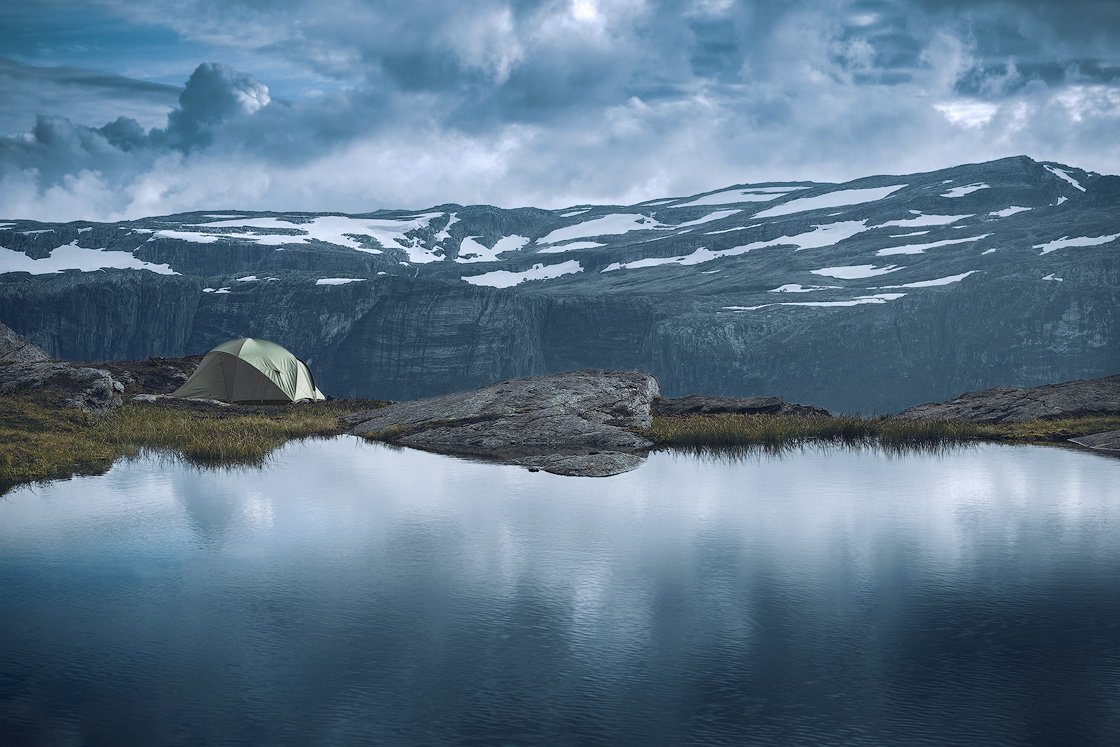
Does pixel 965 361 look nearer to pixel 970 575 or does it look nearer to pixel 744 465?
pixel 744 465

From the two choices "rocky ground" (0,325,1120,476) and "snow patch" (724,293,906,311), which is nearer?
"rocky ground" (0,325,1120,476)

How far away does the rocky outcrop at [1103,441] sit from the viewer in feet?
84.3

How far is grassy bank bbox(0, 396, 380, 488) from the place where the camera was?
75.6ft

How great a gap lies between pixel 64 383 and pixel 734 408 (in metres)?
22.5

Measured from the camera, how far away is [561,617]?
11.4 meters

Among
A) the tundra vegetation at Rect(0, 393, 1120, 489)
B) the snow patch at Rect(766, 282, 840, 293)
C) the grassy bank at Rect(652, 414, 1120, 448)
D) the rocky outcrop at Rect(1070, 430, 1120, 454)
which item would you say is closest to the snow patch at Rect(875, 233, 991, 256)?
the snow patch at Rect(766, 282, 840, 293)

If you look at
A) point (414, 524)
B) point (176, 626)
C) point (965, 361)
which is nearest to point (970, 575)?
point (414, 524)

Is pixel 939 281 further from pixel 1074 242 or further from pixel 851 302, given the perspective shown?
pixel 1074 242

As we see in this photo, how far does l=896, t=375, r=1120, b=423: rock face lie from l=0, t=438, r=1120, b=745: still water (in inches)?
515

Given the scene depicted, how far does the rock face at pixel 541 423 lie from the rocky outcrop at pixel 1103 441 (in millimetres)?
11352

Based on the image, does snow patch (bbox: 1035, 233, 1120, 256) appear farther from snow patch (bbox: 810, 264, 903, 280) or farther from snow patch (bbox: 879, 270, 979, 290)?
snow patch (bbox: 810, 264, 903, 280)

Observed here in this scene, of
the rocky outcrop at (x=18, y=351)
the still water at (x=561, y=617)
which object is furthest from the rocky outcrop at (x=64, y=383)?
the still water at (x=561, y=617)

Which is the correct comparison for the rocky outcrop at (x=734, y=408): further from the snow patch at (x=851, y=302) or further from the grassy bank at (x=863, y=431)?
the snow patch at (x=851, y=302)

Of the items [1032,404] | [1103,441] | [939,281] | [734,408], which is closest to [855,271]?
[939,281]
